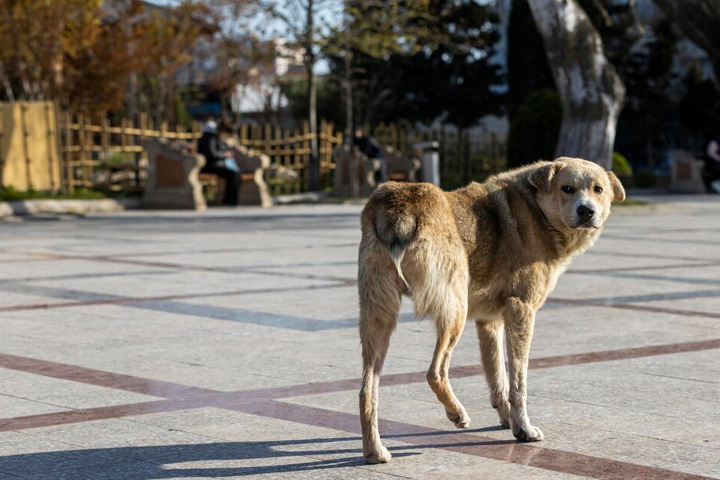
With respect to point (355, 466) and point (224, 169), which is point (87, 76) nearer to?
point (224, 169)

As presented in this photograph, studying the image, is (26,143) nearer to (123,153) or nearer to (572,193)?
(123,153)

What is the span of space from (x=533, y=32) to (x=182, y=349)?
37318mm

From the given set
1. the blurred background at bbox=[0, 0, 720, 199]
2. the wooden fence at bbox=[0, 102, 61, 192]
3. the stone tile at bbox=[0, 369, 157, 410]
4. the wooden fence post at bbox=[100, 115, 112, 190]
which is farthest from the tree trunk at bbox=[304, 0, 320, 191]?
the stone tile at bbox=[0, 369, 157, 410]

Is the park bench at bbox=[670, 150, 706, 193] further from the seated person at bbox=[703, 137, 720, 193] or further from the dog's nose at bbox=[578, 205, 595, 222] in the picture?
the dog's nose at bbox=[578, 205, 595, 222]

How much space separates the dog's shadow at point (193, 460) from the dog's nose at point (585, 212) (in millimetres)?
1120

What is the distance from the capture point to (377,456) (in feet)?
14.9

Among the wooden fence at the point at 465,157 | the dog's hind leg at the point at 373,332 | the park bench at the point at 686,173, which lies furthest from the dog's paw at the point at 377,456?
the park bench at the point at 686,173

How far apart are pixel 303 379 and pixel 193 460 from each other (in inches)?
65.6

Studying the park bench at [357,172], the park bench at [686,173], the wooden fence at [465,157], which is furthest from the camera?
the wooden fence at [465,157]

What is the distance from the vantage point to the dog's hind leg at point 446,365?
4.75 meters

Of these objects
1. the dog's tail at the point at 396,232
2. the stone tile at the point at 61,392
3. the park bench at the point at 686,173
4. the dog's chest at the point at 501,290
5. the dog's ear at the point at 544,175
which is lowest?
the park bench at the point at 686,173

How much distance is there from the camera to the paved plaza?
4.61m

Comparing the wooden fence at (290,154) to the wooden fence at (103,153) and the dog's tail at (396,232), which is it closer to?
the wooden fence at (103,153)

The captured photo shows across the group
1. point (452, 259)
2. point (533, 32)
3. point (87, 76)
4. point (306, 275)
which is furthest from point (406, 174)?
point (452, 259)
